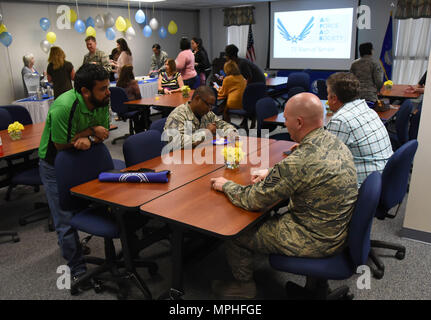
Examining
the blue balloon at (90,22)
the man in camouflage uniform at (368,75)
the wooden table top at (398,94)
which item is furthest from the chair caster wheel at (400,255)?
the blue balloon at (90,22)

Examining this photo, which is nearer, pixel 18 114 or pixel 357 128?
pixel 357 128

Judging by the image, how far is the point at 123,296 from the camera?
92.3 inches

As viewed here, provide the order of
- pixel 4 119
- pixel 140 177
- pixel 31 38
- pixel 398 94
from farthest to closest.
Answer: pixel 31 38
pixel 398 94
pixel 4 119
pixel 140 177

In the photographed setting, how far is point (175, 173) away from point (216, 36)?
10.5 meters

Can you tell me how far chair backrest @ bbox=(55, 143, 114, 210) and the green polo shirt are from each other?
4.8 inches

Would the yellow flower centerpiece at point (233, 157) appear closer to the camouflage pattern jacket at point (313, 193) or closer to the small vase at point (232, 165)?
the small vase at point (232, 165)

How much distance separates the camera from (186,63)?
684 cm

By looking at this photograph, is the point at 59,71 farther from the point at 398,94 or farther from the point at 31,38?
the point at 398,94

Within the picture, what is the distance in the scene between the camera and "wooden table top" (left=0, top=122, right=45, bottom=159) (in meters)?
3.04

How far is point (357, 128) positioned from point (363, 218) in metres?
0.94

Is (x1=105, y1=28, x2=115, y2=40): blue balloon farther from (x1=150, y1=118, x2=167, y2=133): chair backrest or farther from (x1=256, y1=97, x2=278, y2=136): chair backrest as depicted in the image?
(x1=150, y1=118, x2=167, y2=133): chair backrest

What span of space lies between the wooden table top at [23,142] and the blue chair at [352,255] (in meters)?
2.35

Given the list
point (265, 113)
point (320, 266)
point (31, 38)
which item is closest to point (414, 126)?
point (265, 113)
